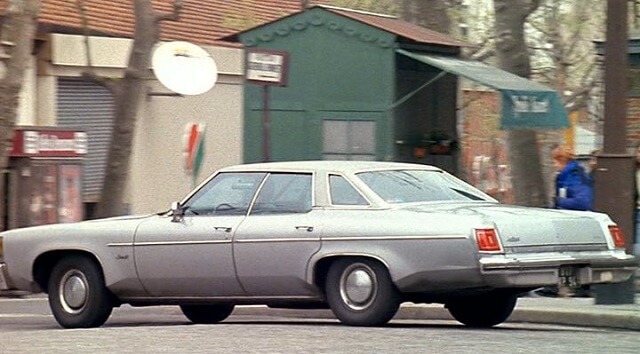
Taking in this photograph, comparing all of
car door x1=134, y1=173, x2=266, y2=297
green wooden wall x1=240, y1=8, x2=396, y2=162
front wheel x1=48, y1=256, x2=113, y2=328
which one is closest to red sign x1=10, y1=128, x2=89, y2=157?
green wooden wall x1=240, y1=8, x2=396, y2=162

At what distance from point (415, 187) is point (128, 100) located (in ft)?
20.1

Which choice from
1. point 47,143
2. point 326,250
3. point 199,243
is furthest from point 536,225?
point 47,143

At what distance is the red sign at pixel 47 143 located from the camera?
17952 mm

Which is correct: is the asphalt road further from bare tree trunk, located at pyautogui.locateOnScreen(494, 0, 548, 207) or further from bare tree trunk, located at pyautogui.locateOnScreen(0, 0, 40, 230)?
bare tree trunk, located at pyautogui.locateOnScreen(494, 0, 548, 207)

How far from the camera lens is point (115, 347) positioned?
34.0 feet

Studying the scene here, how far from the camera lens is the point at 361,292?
11680 mm

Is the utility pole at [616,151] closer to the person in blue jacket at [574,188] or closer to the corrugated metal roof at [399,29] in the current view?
the person in blue jacket at [574,188]

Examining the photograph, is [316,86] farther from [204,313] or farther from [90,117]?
[90,117]

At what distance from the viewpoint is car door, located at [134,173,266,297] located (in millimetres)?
12336

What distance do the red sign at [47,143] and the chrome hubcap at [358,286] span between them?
23.7 feet

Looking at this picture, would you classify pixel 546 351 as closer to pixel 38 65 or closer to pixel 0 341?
pixel 0 341

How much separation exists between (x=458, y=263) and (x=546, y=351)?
56.0 inches

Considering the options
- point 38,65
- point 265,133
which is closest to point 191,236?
point 265,133

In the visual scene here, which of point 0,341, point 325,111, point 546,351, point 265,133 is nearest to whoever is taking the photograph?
point 546,351
